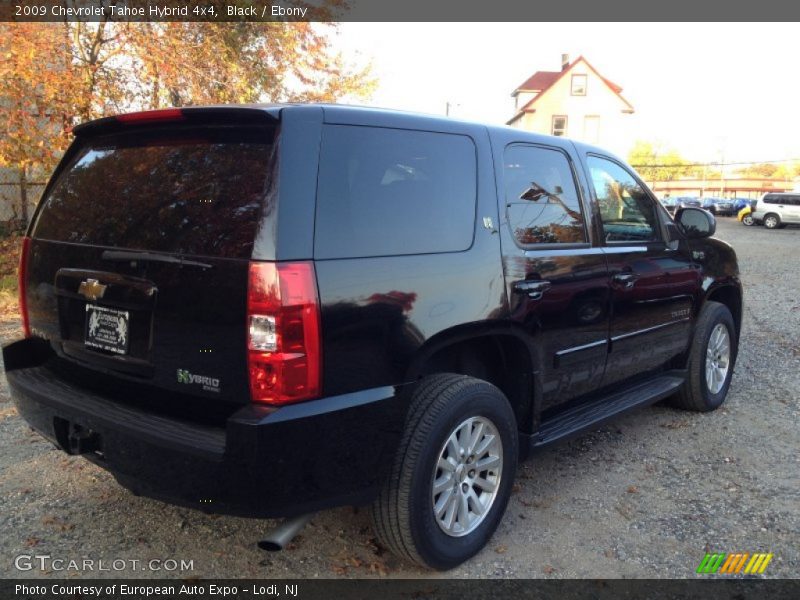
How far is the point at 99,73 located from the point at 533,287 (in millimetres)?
8756

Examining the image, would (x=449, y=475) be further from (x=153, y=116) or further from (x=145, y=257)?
(x=153, y=116)

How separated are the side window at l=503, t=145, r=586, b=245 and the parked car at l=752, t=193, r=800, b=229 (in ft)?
111

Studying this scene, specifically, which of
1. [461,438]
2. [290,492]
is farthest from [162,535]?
[461,438]

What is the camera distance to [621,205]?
4230mm

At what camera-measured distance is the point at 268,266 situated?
228cm

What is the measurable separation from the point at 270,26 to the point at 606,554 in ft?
38.1

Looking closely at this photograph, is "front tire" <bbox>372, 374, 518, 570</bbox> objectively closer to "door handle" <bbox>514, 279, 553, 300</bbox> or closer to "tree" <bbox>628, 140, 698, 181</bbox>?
"door handle" <bbox>514, 279, 553, 300</bbox>

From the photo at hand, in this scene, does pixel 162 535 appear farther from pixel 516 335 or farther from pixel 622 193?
pixel 622 193

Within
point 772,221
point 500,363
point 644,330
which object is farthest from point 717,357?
point 772,221

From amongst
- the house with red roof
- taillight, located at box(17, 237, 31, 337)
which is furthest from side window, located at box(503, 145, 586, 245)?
the house with red roof

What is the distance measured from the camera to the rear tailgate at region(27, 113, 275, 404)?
7.82 ft

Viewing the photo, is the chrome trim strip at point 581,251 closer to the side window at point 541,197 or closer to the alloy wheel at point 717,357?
the side window at point 541,197

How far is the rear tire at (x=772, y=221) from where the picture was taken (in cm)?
3297

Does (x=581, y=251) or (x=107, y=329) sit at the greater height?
(x=581, y=251)
